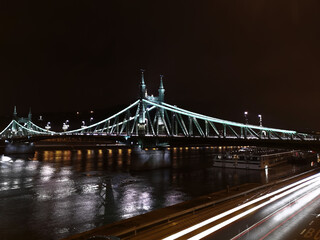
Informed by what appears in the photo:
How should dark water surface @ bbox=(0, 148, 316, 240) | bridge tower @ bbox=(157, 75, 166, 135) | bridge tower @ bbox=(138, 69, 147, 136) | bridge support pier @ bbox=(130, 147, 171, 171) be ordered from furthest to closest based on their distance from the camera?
bridge tower @ bbox=(157, 75, 166, 135) < bridge tower @ bbox=(138, 69, 147, 136) < bridge support pier @ bbox=(130, 147, 171, 171) < dark water surface @ bbox=(0, 148, 316, 240)

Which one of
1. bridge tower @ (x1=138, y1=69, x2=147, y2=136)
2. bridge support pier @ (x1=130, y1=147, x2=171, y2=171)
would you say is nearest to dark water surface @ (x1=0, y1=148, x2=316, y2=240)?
bridge support pier @ (x1=130, y1=147, x2=171, y2=171)

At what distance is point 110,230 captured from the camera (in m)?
12.8

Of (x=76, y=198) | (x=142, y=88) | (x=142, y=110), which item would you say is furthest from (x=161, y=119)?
(x=76, y=198)

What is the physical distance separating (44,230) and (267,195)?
14759mm

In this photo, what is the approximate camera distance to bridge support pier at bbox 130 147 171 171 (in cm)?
5342

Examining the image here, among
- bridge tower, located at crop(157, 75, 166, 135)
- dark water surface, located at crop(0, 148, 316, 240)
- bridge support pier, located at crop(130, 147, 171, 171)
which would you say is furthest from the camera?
bridge tower, located at crop(157, 75, 166, 135)

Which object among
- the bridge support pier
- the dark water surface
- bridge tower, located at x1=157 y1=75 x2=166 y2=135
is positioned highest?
bridge tower, located at x1=157 y1=75 x2=166 y2=135

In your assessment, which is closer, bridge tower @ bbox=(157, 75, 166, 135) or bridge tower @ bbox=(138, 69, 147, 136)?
bridge tower @ bbox=(138, 69, 147, 136)

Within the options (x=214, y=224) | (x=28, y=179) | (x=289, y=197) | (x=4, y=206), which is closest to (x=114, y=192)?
(x=4, y=206)

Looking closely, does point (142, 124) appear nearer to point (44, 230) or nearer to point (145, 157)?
point (145, 157)

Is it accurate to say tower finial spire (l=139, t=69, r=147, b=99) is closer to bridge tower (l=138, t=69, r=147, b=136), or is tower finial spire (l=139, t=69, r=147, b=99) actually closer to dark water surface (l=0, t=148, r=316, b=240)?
bridge tower (l=138, t=69, r=147, b=136)

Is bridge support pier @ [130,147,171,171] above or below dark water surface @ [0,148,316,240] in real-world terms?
above

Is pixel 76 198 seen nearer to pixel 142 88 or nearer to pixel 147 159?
pixel 147 159

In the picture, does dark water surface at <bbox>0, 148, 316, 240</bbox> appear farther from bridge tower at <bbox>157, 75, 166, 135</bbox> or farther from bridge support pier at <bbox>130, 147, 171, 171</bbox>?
bridge tower at <bbox>157, 75, 166, 135</bbox>
